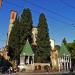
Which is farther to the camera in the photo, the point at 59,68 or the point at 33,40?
the point at 33,40

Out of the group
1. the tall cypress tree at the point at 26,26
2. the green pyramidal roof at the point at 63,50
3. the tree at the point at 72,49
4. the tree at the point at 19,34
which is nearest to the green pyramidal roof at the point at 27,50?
the tree at the point at 19,34

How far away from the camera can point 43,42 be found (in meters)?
91.4

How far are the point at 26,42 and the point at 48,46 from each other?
23.8 ft

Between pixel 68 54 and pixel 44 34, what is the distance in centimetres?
996

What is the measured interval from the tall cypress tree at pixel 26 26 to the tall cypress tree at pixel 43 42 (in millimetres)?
2914

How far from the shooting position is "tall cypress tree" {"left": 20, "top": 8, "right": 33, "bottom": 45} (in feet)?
292

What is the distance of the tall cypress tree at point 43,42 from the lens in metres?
90.6

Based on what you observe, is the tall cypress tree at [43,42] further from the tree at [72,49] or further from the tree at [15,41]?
the tree at [72,49]

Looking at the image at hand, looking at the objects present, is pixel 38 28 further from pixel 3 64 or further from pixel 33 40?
pixel 3 64

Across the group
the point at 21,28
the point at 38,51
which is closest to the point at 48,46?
the point at 38,51

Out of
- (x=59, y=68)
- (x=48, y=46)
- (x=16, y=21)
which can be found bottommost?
(x=59, y=68)

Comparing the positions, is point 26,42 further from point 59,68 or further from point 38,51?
point 59,68

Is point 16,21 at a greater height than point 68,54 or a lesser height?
greater

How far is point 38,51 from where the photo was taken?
91562mm
